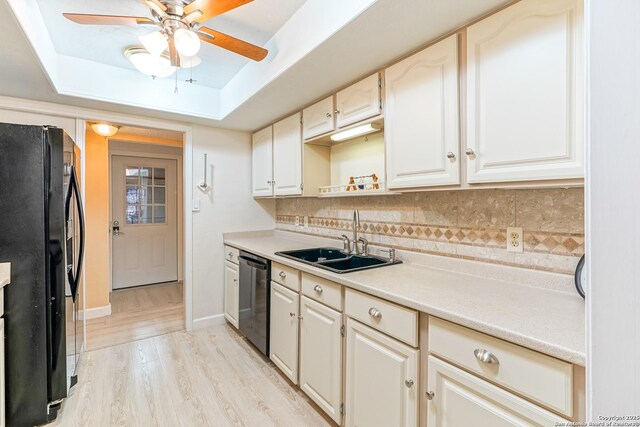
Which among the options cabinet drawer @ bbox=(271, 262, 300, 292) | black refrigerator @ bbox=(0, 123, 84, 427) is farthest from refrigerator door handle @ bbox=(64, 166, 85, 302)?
cabinet drawer @ bbox=(271, 262, 300, 292)

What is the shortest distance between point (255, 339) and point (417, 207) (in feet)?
5.41

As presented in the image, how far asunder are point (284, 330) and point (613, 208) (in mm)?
1935

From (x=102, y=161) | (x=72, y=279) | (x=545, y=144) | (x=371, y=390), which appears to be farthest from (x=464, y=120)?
(x=102, y=161)

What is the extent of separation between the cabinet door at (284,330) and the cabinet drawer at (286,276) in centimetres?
4

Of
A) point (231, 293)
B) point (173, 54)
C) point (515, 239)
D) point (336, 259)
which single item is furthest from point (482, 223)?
point (231, 293)

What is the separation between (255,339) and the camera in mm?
2434

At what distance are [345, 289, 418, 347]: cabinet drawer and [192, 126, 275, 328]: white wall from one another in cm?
201

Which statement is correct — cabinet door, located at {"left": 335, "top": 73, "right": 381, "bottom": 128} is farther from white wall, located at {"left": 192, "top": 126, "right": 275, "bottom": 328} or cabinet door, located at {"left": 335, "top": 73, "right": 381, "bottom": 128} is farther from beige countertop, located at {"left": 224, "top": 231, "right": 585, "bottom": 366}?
white wall, located at {"left": 192, "top": 126, "right": 275, "bottom": 328}

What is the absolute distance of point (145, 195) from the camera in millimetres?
4414

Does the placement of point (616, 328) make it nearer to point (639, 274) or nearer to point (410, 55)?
point (639, 274)

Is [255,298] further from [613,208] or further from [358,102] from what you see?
[613,208]

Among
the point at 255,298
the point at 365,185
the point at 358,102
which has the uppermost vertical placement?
the point at 358,102

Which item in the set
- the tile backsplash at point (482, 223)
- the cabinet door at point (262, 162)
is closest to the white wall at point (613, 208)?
the tile backsplash at point (482, 223)

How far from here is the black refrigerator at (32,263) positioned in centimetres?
158
